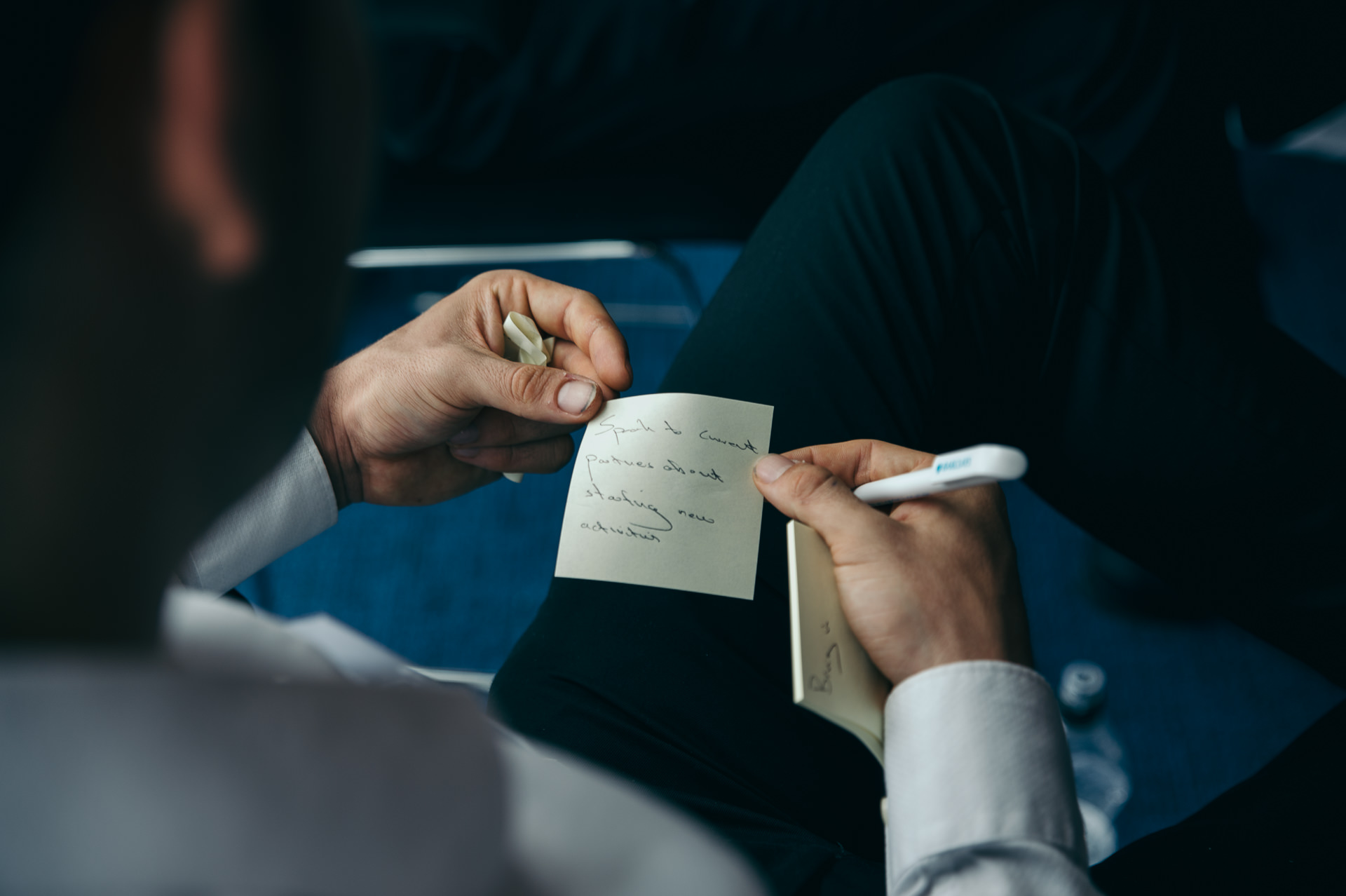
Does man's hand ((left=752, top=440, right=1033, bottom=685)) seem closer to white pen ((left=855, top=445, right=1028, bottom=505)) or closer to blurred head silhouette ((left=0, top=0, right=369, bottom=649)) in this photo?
white pen ((left=855, top=445, right=1028, bottom=505))

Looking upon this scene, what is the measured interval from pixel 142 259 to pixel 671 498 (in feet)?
1.74

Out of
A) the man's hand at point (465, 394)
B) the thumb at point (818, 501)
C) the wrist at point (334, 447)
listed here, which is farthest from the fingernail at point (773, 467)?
the wrist at point (334, 447)

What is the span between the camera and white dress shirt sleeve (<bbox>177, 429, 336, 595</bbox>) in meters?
0.77

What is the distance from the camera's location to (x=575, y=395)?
29.6 inches

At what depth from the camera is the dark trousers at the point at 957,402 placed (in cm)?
71

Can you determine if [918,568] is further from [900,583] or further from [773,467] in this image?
[773,467]

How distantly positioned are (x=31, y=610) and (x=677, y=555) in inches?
20.1

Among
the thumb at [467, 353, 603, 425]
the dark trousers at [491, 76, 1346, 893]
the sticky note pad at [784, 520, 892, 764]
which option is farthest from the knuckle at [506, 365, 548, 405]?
the sticky note pad at [784, 520, 892, 764]

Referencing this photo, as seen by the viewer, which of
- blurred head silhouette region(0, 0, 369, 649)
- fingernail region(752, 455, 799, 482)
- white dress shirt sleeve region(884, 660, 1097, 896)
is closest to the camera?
blurred head silhouette region(0, 0, 369, 649)

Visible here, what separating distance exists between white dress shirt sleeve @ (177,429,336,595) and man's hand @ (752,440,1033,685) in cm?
45

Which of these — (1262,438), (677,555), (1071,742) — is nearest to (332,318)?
(677,555)

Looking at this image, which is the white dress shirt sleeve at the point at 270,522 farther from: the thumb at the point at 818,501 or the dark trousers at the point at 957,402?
the thumb at the point at 818,501

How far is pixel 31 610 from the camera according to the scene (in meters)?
0.23

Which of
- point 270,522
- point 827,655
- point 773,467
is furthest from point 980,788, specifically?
point 270,522
